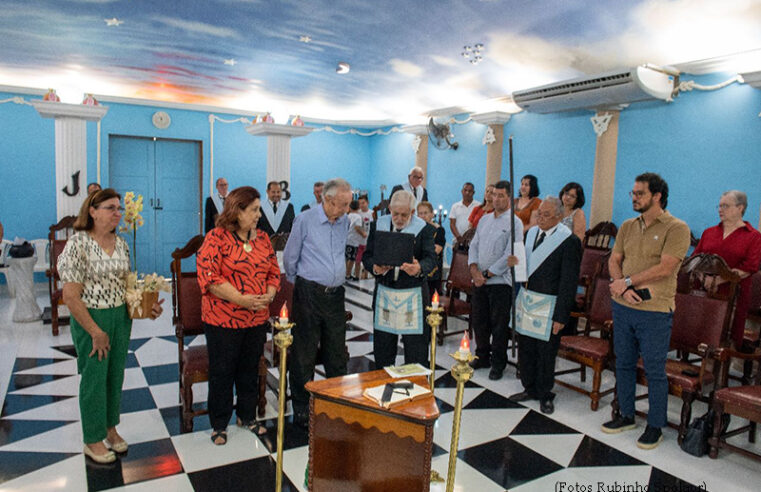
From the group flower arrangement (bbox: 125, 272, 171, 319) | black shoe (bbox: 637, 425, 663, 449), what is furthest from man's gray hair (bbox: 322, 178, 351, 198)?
black shoe (bbox: 637, 425, 663, 449)

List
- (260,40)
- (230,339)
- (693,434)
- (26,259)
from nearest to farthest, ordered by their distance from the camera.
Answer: (230,339) → (693,434) → (260,40) → (26,259)

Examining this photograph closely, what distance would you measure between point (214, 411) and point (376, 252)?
1295 millimetres

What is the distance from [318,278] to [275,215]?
3.51 meters

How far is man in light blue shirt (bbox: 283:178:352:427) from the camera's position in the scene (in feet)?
10.3

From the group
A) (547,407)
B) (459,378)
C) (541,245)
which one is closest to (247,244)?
(459,378)

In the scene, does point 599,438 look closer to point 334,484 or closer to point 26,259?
point 334,484

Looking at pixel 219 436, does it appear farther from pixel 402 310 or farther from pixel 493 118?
pixel 493 118

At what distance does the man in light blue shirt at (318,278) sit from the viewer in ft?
10.3

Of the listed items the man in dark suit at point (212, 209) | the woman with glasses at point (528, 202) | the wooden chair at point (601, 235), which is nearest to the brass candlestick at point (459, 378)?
the woman with glasses at point (528, 202)

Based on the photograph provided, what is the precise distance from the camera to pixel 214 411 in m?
3.09

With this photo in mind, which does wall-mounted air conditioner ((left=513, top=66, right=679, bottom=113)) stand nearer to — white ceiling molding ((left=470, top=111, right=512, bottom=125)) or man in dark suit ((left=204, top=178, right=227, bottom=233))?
white ceiling molding ((left=470, top=111, right=512, bottom=125))

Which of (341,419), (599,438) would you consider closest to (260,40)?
(341,419)

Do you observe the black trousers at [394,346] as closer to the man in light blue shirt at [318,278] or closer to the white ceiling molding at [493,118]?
the man in light blue shirt at [318,278]

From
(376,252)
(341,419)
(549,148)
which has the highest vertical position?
(549,148)
